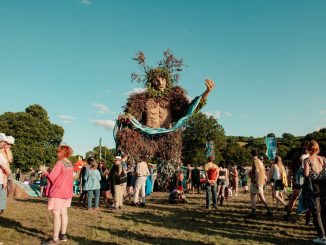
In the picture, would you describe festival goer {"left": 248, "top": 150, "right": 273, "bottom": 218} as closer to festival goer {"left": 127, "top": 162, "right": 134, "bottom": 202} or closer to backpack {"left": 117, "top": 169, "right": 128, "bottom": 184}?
backpack {"left": 117, "top": 169, "right": 128, "bottom": 184}

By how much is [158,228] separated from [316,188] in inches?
142

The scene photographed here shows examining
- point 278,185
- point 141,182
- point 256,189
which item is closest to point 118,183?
point 141,182

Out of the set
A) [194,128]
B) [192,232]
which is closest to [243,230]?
[192,232]

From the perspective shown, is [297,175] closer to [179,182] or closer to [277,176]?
[277,176]

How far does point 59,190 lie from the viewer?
20.1 ft

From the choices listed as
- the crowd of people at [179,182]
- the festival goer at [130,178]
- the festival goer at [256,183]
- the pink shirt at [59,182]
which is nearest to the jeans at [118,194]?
the crowd of people at [179,182]

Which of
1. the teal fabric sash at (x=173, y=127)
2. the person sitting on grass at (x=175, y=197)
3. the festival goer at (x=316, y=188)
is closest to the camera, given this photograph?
the festival goer at (x=316, y=188)

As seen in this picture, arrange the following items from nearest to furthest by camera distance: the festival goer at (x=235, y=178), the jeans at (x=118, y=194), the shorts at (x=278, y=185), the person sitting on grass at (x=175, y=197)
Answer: the shorts at (x=278, y=185)
the jeans at (x=118, y=194)
the person sitting on grass at (x=175, y=197)
the festival goer at (x=235, y=178)

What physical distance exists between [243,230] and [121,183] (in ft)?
16.6

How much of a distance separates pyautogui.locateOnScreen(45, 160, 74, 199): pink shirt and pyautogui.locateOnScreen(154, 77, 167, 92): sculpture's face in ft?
31.8

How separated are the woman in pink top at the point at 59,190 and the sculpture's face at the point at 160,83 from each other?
31.3ft

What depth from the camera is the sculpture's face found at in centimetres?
1548

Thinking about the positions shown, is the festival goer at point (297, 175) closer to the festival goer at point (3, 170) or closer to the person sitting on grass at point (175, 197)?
the person sitting on grass at point (175, 197)

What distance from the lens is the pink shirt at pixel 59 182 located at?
612 cm
